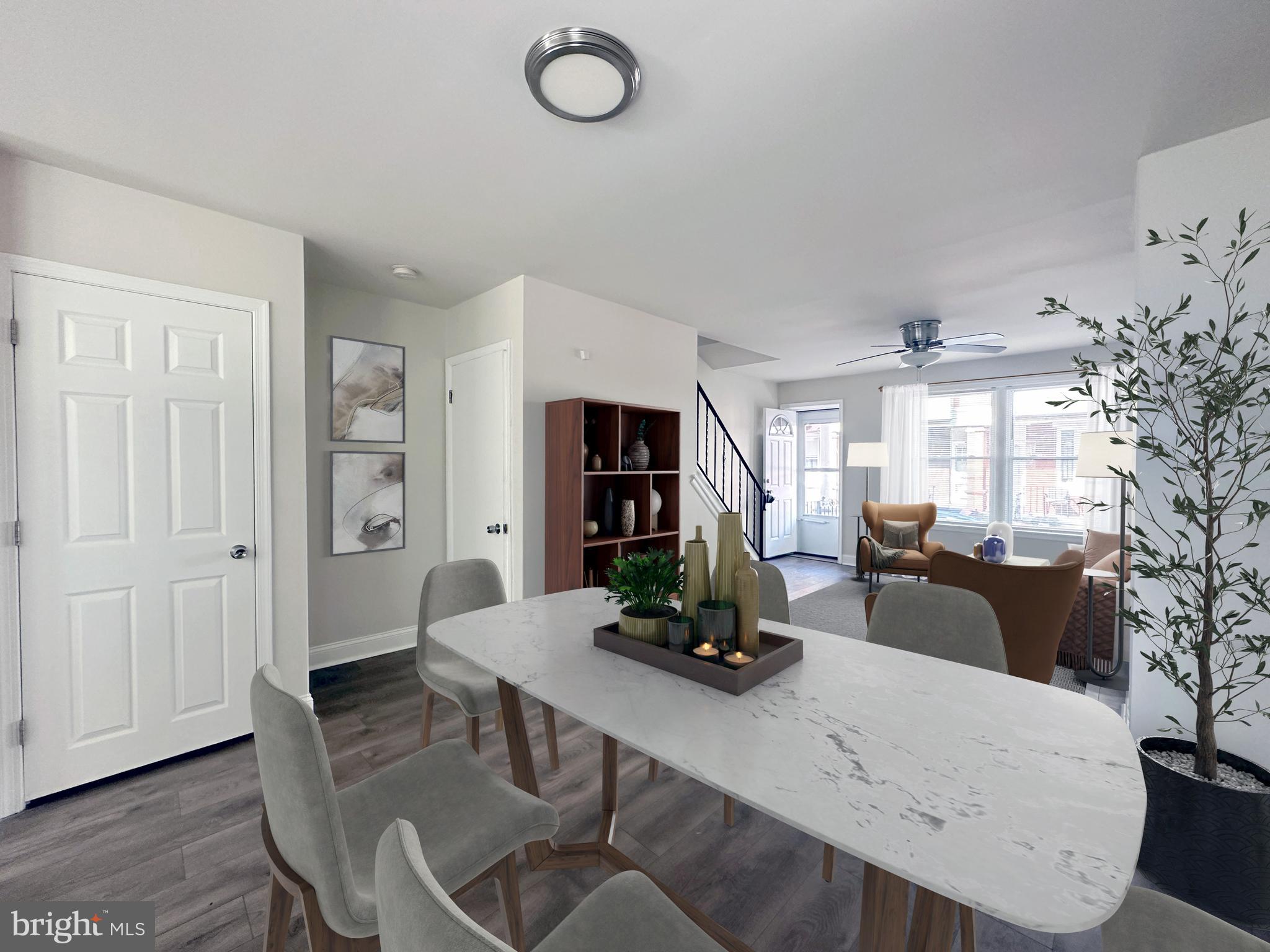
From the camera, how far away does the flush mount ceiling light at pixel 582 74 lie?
1483 millimetres

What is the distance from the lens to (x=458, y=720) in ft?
9.10

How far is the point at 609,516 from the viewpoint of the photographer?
3.55 metres

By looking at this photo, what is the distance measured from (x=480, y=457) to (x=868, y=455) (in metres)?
4.55

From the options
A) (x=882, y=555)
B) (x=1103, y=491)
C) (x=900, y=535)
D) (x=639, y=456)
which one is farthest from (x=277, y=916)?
(x=1103, y=491)

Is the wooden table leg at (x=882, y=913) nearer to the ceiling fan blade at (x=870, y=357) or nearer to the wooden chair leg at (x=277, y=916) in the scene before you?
the wooden chair leg at (x=277, y=916)

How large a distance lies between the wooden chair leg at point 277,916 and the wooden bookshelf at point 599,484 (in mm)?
2142

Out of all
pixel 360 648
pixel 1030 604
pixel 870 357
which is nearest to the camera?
pixel 1030 604

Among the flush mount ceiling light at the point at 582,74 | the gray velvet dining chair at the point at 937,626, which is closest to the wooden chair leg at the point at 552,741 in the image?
the gray velvet dining chair at the point at 937,626

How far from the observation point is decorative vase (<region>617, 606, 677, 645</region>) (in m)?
1.45

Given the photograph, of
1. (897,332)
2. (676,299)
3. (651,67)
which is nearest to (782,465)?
(897,332)

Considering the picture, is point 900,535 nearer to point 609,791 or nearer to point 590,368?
point 590,368

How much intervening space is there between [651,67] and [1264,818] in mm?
2827

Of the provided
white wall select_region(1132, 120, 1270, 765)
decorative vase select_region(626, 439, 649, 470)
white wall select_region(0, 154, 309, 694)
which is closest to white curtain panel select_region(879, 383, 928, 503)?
decorative vase select_region(626, 439, 649, 470)

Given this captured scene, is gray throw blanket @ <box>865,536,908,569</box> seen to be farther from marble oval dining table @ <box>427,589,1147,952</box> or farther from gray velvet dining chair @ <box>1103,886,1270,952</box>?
gray velvet dining chair @ <box>1103,886,1270,952</box>
